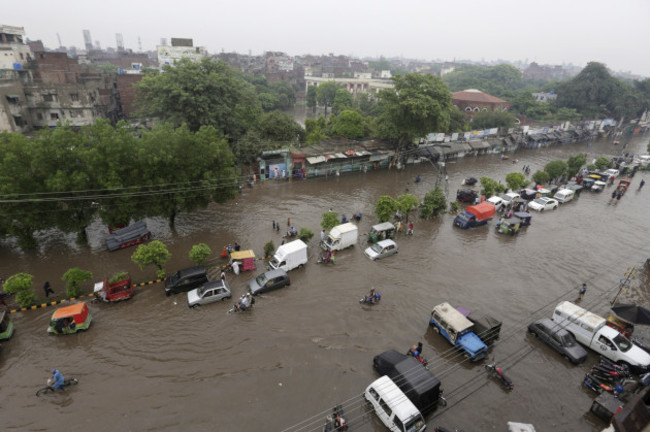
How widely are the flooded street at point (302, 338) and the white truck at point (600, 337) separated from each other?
1.72 meters

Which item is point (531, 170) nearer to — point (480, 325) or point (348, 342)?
point (480, 325)

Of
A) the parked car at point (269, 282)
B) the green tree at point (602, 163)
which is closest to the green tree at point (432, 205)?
the parked car at point (269, 282)

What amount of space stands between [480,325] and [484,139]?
48.7 meters

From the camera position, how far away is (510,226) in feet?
92.1

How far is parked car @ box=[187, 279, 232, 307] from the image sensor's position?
18.3 meters

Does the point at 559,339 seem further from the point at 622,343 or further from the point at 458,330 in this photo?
the point at 458,330

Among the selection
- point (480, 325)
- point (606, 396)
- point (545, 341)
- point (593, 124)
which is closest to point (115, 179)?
point (480, 325)

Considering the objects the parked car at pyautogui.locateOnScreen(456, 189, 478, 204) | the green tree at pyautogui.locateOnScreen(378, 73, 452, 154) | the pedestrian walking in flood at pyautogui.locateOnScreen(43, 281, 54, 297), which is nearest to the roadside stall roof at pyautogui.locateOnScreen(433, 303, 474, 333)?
the parked car at pyautogui.locateOnScreen(456, 189, 478, 204)

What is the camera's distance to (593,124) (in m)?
72.2

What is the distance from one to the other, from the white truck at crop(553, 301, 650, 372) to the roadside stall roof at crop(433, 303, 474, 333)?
5625 mm

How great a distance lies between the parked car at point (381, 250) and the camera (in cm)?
2367

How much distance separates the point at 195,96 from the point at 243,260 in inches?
917

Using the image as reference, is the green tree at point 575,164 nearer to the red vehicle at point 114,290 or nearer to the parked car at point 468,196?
the parked car at point 468,196

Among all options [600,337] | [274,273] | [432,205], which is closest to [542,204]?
[432,205]
